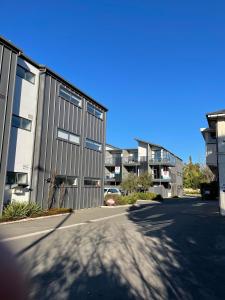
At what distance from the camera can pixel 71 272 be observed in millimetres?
7273

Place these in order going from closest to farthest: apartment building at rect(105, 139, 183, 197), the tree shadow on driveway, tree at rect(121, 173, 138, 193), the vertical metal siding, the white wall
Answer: the tree shadow on driveway
the white wall
the vertical metal siding
tree at rect(121, 173, 138, 193)
apartment building at rect(105, 139, 183, 197)

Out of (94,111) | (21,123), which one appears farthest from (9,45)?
(94,111)

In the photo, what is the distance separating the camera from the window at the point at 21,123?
20.5 m

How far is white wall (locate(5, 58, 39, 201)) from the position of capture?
20172 mm

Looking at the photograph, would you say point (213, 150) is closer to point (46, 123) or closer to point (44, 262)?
point (46, 123)

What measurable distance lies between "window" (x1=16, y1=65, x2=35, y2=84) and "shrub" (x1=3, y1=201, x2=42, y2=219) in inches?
321

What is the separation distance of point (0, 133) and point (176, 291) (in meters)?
14.3

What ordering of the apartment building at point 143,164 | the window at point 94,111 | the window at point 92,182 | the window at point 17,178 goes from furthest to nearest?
the apartment building at point 143,164 < the window at point 94,111 < the window at point 92,182 < the window at point 17,178

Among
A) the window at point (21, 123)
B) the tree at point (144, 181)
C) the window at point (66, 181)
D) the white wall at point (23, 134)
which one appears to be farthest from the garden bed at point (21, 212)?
the tree at point (144, 181)

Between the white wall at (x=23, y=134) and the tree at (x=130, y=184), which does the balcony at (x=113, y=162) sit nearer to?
the tree at (x=130, y=184)

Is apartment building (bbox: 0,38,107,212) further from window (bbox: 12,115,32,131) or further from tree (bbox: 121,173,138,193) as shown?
tree (bbox: 121,173,138,193)

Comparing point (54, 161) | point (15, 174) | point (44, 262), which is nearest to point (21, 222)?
point (15, 174)

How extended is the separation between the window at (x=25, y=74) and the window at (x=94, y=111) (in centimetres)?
790

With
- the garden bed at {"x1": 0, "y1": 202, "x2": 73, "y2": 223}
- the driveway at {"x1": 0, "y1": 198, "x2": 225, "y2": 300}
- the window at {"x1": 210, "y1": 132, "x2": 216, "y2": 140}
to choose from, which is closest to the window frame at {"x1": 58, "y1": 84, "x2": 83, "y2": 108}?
the garden bed at {"x1": 0, "y1": 202, "x2": 73, "y2": 223}
